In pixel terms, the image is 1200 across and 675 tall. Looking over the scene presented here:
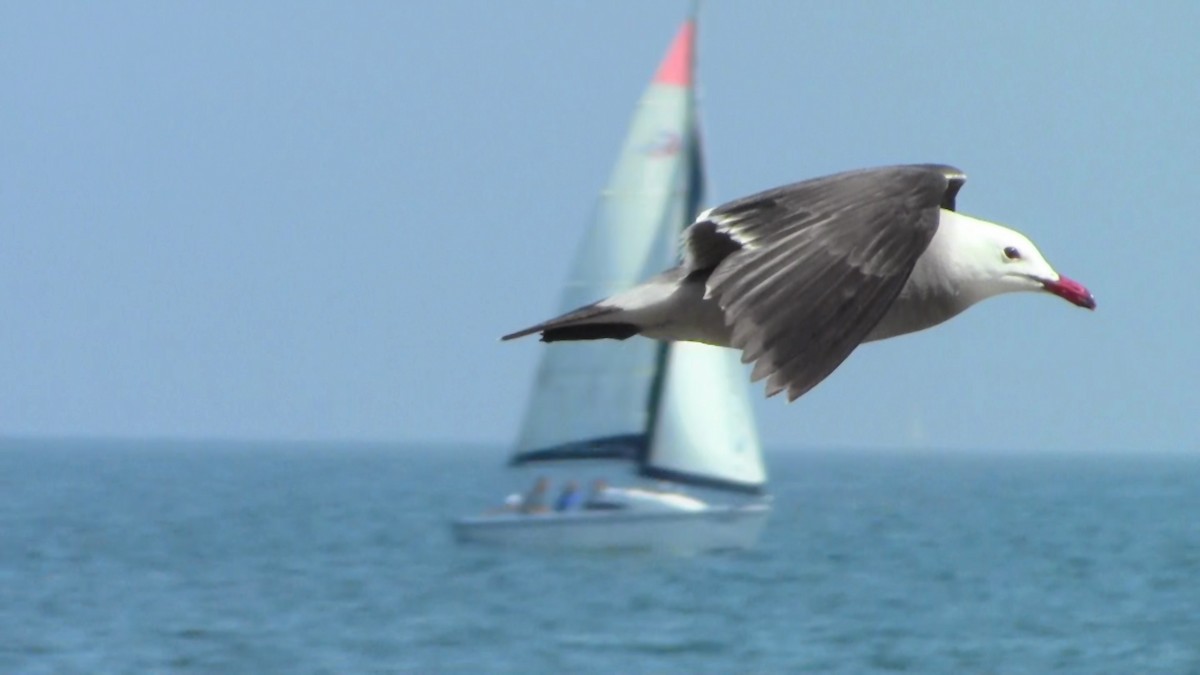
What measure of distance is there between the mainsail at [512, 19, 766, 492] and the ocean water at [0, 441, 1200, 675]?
9.51ft

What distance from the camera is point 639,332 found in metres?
6.42

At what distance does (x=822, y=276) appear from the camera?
567cm

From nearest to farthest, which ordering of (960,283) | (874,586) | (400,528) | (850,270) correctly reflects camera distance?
(850,270) → (960,283) → (874,586) → (400,528)

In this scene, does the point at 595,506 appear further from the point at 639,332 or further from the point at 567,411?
the point at 639,332

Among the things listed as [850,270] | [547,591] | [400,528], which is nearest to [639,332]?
[850,270]

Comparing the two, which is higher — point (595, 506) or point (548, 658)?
point (595, 506)

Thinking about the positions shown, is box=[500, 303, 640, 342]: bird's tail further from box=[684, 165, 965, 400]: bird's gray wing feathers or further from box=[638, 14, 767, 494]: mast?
box=[638, 14, 767, 494]: mast

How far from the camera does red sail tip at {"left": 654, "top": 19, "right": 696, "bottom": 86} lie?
32.4 meters

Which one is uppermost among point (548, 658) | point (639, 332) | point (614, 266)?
point (614, 266)

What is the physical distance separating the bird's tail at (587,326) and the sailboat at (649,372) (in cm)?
2496

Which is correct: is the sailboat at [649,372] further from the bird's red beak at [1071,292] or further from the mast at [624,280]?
the bird's red beak at [1071,292]

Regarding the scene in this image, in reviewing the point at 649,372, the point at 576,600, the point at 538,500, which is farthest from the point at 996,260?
the point at 576,600

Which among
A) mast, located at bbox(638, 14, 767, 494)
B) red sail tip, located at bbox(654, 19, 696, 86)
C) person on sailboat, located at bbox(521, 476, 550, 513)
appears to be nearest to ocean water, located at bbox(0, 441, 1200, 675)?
person on sailboat, located at bbox(521, 476, 550, 513)

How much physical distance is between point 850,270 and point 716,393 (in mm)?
26279
